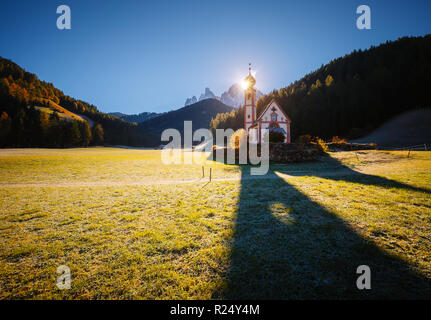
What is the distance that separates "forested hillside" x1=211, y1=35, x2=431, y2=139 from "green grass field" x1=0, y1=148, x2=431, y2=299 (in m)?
58.7

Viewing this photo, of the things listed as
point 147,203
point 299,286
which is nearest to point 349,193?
point 299,286

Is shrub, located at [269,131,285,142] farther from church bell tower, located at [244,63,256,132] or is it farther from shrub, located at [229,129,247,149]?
church bell tower, located at [244,63,256,132]

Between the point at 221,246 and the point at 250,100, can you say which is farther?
the point at 250,100

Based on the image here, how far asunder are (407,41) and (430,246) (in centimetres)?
11289

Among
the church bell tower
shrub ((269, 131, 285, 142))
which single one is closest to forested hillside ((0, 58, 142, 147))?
the church bell tower

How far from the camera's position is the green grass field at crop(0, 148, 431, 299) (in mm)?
2918

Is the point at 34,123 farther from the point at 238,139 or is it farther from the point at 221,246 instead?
the point at 221,246

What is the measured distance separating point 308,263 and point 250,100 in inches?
1627

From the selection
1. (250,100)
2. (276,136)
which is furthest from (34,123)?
(276,136)

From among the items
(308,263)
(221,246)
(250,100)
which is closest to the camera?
(308,263)

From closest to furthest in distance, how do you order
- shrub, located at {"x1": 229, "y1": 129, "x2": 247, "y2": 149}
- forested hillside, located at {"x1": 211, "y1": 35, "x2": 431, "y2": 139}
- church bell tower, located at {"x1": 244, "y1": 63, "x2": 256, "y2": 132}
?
shrub, located at {"x1": 229, "y1": 129, "x2": 247, "y2": 149}
church bell tower, located at {"x1": 244, "y1": 63, "x2": 256, "y2": 132}
forested hillside, located at {"x1": 211, "y1": 35, "x2": 431, "y2": 139}

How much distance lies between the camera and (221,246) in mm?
4125

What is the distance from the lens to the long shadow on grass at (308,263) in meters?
2.80

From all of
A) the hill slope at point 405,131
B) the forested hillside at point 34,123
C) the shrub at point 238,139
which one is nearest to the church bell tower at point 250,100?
the shrub at point 238,139
